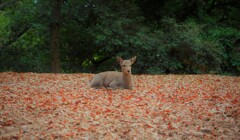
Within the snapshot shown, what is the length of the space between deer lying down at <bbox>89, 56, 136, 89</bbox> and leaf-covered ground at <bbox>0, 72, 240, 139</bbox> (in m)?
0.39

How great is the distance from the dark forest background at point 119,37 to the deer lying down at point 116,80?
5977 mm

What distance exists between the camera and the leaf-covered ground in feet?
20.0

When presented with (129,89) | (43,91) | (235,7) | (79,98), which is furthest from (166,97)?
(235,7)

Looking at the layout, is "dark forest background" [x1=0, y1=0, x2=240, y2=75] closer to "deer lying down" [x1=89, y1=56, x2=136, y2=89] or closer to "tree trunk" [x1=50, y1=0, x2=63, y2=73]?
"tree trunk" [x1=50, y1=0, x2=63, y2=73]

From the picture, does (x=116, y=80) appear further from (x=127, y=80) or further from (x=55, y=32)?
(x=55, y=32)

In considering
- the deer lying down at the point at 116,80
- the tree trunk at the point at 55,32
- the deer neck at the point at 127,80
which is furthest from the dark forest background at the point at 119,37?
the deer neck at the point at 127,80

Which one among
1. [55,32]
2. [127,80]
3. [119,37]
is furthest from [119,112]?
[55,32]

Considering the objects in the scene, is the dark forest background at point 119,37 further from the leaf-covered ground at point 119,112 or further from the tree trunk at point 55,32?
the leaf-covered ground at point 119,112

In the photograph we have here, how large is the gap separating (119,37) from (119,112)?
404 inches

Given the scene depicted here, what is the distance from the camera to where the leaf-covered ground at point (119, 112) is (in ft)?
20.0

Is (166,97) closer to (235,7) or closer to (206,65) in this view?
(206,65)

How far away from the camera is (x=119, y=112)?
7863mm

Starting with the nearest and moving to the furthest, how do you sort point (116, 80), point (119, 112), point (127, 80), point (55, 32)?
point (119, 112) < point (127, 80) < point (116, 80) < point (55, 32)

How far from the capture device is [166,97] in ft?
32.8
